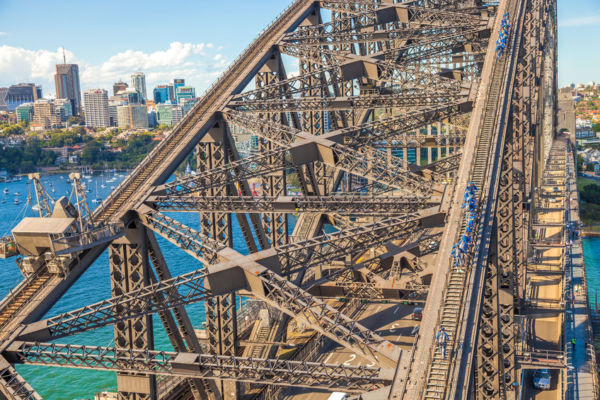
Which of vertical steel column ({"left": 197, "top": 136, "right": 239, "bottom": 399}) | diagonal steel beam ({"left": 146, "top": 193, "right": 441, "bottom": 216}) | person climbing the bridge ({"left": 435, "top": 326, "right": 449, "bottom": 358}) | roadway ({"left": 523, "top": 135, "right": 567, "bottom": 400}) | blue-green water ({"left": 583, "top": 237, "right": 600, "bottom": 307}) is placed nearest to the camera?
person climbing the bridge ({"left": 435, "top": 326, "right": 449, "bottom": 358})

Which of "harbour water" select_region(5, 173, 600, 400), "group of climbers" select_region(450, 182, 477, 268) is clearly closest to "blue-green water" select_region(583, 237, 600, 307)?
"harbour water" select_region(5, 173, 600, 400)

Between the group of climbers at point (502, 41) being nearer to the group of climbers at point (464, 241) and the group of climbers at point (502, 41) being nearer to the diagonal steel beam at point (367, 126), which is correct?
the diagonal steel beam at point (367, 126)

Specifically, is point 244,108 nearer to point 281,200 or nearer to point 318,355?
point 281,200

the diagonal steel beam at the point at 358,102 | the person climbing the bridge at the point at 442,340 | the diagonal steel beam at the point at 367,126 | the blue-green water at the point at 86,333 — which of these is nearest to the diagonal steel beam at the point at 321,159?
the diagonal steel beam at the point at 367,126

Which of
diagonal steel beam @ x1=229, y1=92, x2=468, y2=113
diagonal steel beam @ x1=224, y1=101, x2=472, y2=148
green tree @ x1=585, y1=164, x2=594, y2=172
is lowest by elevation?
green tree @ x1=585, y1=164, x2=594, y2=172

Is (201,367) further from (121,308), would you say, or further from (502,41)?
(502,41)

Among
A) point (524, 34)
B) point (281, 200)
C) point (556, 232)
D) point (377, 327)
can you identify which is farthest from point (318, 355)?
point (556, 232)

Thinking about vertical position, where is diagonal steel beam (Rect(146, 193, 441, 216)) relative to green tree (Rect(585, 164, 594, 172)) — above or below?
above

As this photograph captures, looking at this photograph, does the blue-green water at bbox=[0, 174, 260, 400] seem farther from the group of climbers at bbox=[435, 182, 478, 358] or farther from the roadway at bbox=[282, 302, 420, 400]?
the group of climbers at bbox=[435, 182, 478, 358]
